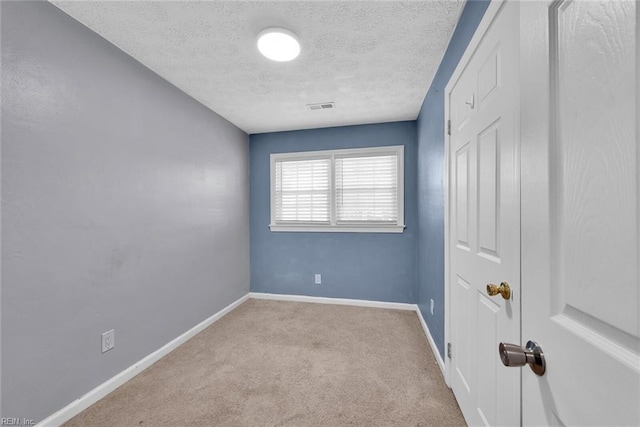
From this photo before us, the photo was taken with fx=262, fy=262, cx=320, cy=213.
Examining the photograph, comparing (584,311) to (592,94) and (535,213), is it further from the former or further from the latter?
(592,94)

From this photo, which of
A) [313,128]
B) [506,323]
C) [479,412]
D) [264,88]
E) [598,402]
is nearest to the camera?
[598,402]

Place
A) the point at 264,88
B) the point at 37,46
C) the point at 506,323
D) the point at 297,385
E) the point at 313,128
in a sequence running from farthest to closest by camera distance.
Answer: the point at 313,128, the point at 264,88, the point at 297,385, the point at 37,46, the point at 506,323

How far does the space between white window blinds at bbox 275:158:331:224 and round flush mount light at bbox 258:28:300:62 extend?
1.81 m

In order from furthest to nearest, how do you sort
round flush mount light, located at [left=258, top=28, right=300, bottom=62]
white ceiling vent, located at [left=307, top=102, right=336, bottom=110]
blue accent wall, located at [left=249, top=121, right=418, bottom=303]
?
blue accent wall, located at [left=249, top=121, right=418, bottom=303]
white ceiling vent, located at [left=307, top=102, right=336, bottom=110]
round flush mount light, located at [left=258, top=28, right=300, bottom=62]

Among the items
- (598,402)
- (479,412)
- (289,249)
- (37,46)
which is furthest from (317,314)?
(37,46)

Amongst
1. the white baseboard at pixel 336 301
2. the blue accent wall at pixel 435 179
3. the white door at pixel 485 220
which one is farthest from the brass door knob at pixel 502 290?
the white baseboard at pixel 336 301

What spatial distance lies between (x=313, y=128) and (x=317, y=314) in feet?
8.00

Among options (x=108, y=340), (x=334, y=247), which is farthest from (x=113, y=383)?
(x=334, y=247)

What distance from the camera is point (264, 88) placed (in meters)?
2.46

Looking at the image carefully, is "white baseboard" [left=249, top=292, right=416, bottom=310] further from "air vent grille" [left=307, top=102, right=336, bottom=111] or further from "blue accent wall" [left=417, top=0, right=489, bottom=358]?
"air vent grille" [left=307, top=102, right=336, bottom=111]

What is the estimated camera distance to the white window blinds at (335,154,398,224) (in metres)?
3.43

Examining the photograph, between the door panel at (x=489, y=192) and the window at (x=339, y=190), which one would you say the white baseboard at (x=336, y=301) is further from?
the door panel at (x=489, y=192)

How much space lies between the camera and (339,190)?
3.58m

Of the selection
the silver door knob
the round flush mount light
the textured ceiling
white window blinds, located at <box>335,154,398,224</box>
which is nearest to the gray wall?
the textured ceiling
